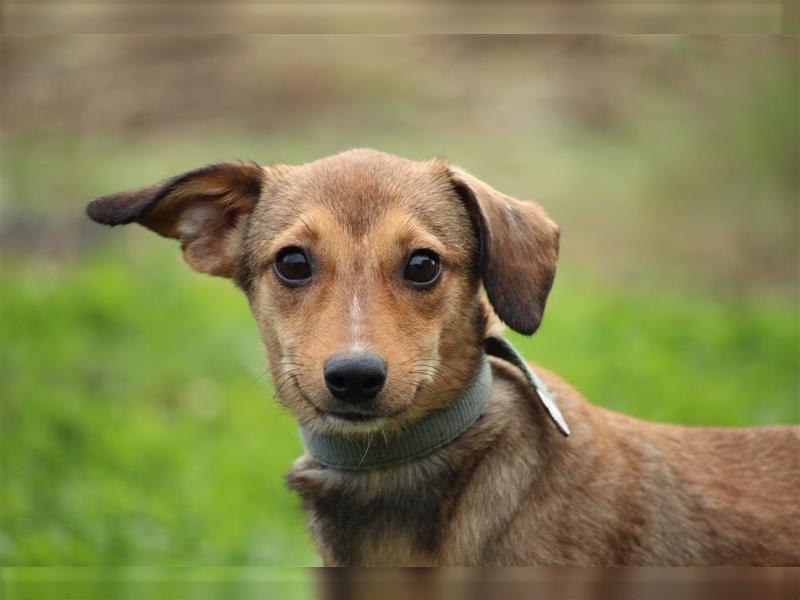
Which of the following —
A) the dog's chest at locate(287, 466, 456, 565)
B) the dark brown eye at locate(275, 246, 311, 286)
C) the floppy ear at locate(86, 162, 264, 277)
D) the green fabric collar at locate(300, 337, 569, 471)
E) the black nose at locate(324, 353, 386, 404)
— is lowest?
the dog's chest at locate(287, 466, 456, 565)

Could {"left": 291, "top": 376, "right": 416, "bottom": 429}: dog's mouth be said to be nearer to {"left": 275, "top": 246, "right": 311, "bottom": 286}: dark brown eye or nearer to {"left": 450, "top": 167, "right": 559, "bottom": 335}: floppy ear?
{"left": 275, "top": 246, "right": 311, "bottom": 286}: dark brown eye

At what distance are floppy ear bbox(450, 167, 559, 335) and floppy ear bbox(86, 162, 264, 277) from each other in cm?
88

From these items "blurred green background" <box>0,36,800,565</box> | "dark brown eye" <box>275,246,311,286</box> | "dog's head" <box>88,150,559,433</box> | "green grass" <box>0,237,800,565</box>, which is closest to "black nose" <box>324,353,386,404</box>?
"dog's head" <box>88,150,559,433</box>

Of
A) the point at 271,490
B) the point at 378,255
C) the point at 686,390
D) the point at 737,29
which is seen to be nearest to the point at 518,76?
the point at 686,390

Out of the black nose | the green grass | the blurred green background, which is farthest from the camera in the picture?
the blurred green background

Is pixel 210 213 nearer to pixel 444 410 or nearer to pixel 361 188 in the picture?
pixel 361 188

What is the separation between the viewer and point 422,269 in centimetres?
386

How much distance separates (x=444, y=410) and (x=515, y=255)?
1.97ft

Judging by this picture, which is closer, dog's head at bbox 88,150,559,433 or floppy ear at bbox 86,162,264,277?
dog's head at bbox 88,150,559,433

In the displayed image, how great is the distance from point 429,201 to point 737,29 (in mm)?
1445

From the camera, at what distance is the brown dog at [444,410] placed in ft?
12.3

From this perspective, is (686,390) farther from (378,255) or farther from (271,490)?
(378,255)

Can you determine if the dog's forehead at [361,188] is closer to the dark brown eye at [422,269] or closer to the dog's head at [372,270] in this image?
the dog's head at [372,270]

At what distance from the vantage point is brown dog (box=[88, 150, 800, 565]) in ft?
12.3
